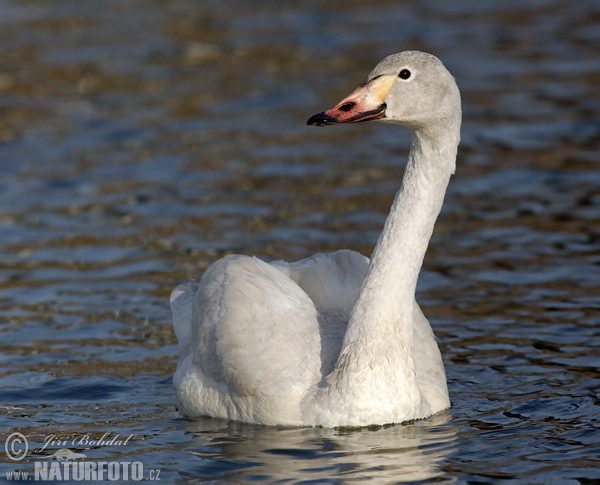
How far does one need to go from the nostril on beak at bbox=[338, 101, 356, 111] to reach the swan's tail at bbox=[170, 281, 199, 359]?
2259mm

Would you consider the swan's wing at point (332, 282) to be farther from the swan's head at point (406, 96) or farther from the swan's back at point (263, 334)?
the swan's head at point (406, 96)

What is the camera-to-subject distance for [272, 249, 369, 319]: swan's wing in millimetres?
8820

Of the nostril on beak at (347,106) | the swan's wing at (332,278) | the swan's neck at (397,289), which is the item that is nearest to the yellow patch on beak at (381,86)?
the nostril on beak at (347,106)

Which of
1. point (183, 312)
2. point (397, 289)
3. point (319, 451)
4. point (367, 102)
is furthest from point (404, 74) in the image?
point (183, 312)

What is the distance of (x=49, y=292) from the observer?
456 inches

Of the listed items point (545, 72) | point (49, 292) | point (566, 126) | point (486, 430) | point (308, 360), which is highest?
point (545, 72)

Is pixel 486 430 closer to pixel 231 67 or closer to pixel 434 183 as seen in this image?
pixel 434 183

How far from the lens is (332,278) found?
8.94 meters

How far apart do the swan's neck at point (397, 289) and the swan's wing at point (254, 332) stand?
0.35 m

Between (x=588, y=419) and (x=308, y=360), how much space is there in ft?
6.49

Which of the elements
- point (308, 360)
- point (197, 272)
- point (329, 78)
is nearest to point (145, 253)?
point (197, 272)

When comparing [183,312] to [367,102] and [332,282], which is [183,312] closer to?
[332,282]

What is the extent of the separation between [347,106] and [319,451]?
2.28 m

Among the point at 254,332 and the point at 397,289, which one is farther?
the point at 254,332
